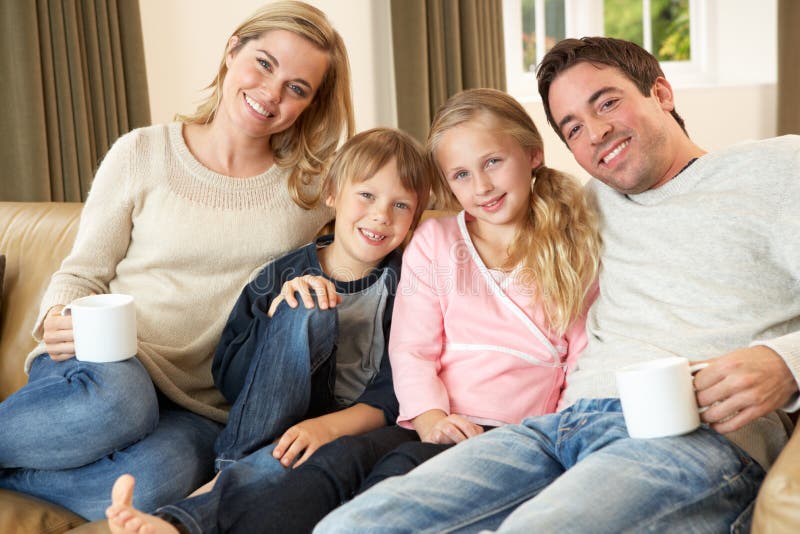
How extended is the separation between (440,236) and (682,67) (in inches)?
166

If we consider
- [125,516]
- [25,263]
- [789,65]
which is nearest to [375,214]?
[125,516]

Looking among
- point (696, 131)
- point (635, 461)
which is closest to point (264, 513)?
point (635, 461)

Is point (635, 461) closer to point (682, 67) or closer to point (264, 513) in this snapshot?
point (264, 513)

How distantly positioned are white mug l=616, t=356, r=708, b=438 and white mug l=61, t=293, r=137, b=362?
2.90 ft

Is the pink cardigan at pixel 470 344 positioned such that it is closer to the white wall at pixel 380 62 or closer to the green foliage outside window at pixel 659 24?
the white wall at pixel 380 62

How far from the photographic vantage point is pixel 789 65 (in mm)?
4973

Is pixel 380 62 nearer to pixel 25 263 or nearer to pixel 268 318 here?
pixel 25 263

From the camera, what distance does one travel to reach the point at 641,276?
1573 millimetres

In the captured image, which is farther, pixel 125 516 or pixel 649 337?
pixel 649 337

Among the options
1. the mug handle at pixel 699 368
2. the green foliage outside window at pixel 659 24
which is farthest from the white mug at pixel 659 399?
the green foliage outside window at pixel 659 24

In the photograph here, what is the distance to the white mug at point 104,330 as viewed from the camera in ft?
5.08

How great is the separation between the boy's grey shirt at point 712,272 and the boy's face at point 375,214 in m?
0.49

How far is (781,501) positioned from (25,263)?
1843mm

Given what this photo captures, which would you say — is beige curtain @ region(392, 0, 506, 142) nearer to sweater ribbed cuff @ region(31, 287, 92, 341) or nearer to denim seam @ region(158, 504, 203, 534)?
sweater ribbed cuff @ region(31, 287, 92, 341)
